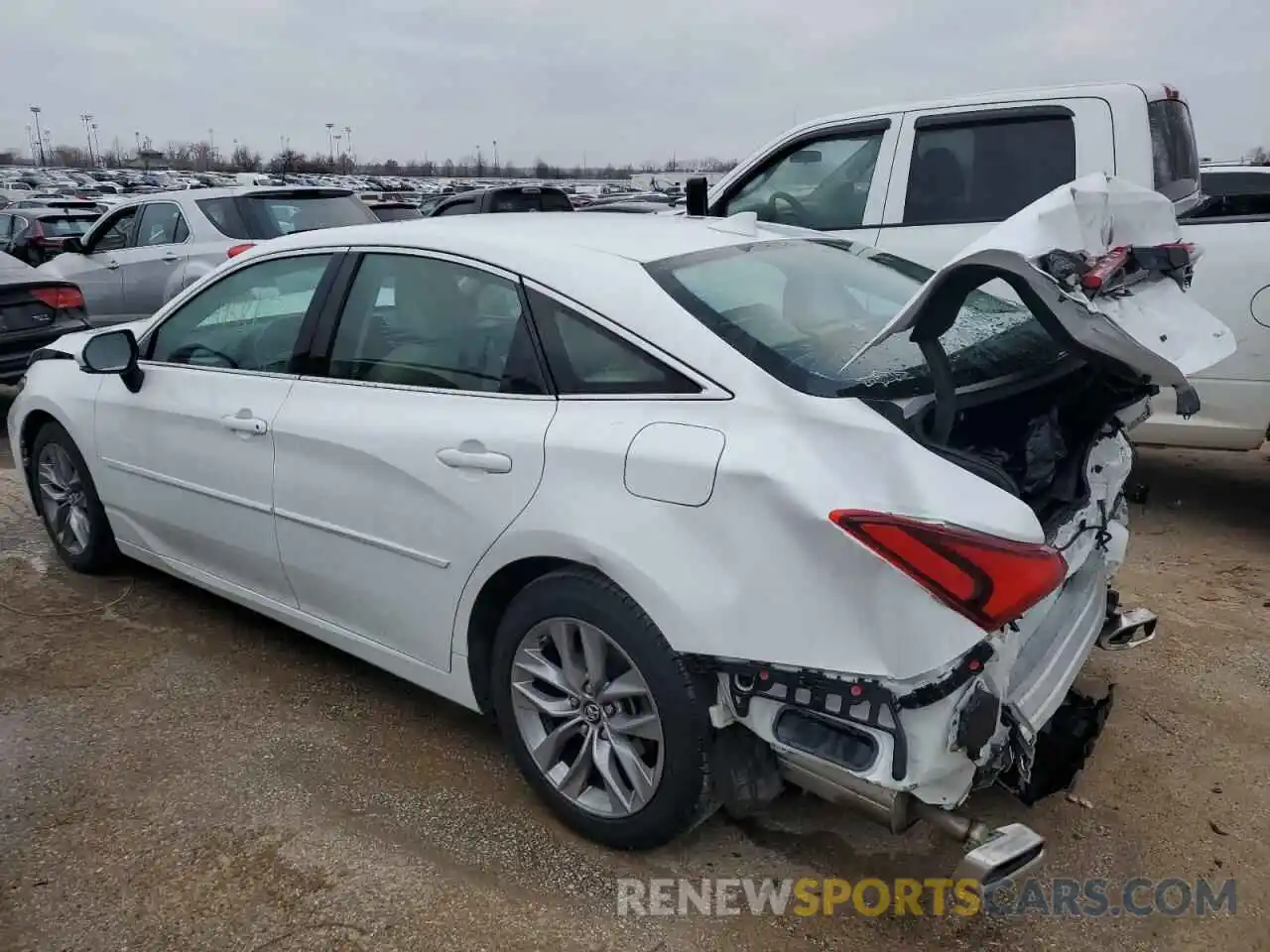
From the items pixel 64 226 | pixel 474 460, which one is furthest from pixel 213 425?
pixel 64 226

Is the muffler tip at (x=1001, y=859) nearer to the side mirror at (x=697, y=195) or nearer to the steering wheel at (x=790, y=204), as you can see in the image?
the side mirror at (x=697, y=195)

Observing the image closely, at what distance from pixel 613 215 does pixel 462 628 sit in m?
1.49

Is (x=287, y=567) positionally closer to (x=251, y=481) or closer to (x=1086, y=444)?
(x=251, y=481)

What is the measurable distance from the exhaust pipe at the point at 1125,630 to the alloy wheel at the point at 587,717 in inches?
58.9

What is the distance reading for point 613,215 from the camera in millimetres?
3381

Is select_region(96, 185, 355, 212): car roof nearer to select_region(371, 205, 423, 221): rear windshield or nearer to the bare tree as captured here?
select_region(371, 205, 423, 221): rear windshield

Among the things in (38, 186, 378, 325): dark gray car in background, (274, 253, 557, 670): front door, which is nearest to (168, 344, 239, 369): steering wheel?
(274, 253, 557, 670): front door

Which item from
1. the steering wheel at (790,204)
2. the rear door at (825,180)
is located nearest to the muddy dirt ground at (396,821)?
the rear door at (825,180)

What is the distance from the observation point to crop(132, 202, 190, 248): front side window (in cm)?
907

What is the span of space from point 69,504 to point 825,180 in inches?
168

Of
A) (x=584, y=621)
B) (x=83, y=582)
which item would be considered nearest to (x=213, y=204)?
(x=83, y=582)

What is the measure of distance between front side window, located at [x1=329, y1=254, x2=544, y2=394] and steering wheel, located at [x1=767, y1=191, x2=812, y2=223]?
3.19 metres

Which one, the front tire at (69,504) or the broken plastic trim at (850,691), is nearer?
the broken plastic trim at (850,691)

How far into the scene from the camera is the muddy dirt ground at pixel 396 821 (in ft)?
7.91
